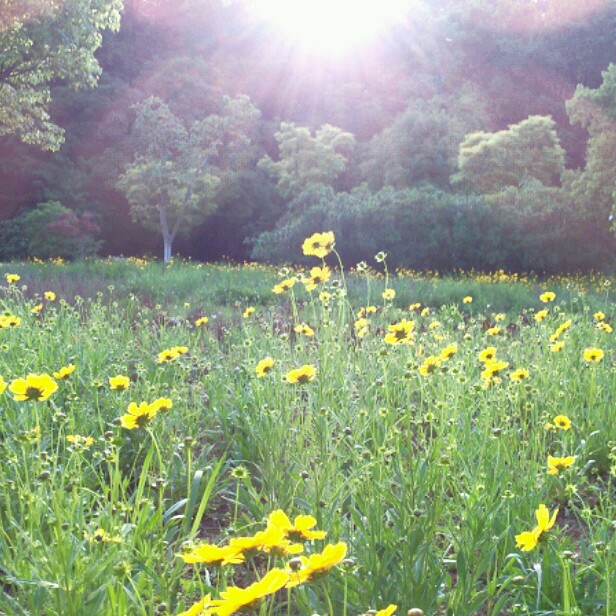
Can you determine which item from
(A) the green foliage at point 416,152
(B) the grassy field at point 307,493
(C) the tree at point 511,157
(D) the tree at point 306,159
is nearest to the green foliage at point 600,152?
(C) the tree at point 511,157

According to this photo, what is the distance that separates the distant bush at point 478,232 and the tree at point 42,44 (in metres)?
5.06

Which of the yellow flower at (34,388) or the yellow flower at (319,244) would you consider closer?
the yellow flower at (34,388)

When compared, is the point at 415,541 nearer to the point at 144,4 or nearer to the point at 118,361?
the point at 118,361

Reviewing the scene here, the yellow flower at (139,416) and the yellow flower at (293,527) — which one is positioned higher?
the yellow flower at (293,527)

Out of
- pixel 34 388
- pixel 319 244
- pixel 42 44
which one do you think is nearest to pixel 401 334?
pixel 319 244

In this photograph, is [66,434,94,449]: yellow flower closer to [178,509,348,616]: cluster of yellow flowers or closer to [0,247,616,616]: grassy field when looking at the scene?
[0,247,616,616]: grassy field

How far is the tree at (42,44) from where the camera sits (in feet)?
38.4

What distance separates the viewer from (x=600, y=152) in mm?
13039

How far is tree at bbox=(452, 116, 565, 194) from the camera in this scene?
15484 millimetres

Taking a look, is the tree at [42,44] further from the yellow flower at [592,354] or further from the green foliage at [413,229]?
the yellow flower at [592,354]

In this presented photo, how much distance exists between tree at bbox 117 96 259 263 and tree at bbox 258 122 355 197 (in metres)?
1.12

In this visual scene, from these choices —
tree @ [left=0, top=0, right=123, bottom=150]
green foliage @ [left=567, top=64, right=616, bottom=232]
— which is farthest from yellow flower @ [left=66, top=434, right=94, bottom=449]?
green foliage @ [left=567, top=64, right=616, bottom=232]

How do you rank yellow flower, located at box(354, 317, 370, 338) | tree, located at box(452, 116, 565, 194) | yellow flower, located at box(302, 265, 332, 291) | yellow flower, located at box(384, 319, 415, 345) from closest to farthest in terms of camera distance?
yellow flower, located at box(384, 319, 415, 345) < yellow flower, located at box(302, 265, 332, 291) < yellow flower, located at box(354, 317, 370, 338) < tree, located at box(452, 116, 565, 194)

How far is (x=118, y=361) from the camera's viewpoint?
3.60 meters
